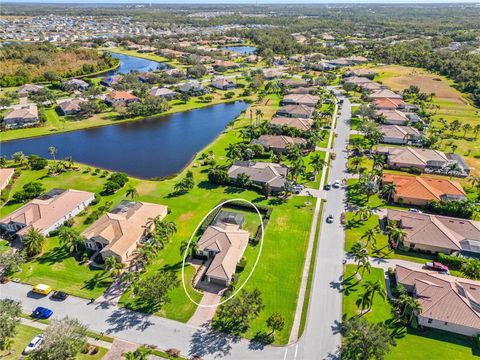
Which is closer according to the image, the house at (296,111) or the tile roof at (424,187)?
the tile roof at (424,187)

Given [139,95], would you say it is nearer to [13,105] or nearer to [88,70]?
[13,105]

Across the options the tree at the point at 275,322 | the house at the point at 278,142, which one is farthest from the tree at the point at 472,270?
the house at the point at 278,142

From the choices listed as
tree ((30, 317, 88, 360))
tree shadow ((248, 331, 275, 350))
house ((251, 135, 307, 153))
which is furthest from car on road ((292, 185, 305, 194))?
tree ((30, 317, 88, 360))

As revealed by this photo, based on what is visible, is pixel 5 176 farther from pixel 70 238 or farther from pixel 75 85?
pixel 75 85

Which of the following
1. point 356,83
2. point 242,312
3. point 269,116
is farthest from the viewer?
point 356,83

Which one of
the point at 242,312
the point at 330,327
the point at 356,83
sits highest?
the point at 356,83

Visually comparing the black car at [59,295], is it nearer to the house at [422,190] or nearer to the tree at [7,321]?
the tree at [7,321]

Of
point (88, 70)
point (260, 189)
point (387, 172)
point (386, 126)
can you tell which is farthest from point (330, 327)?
point (88, 70)
